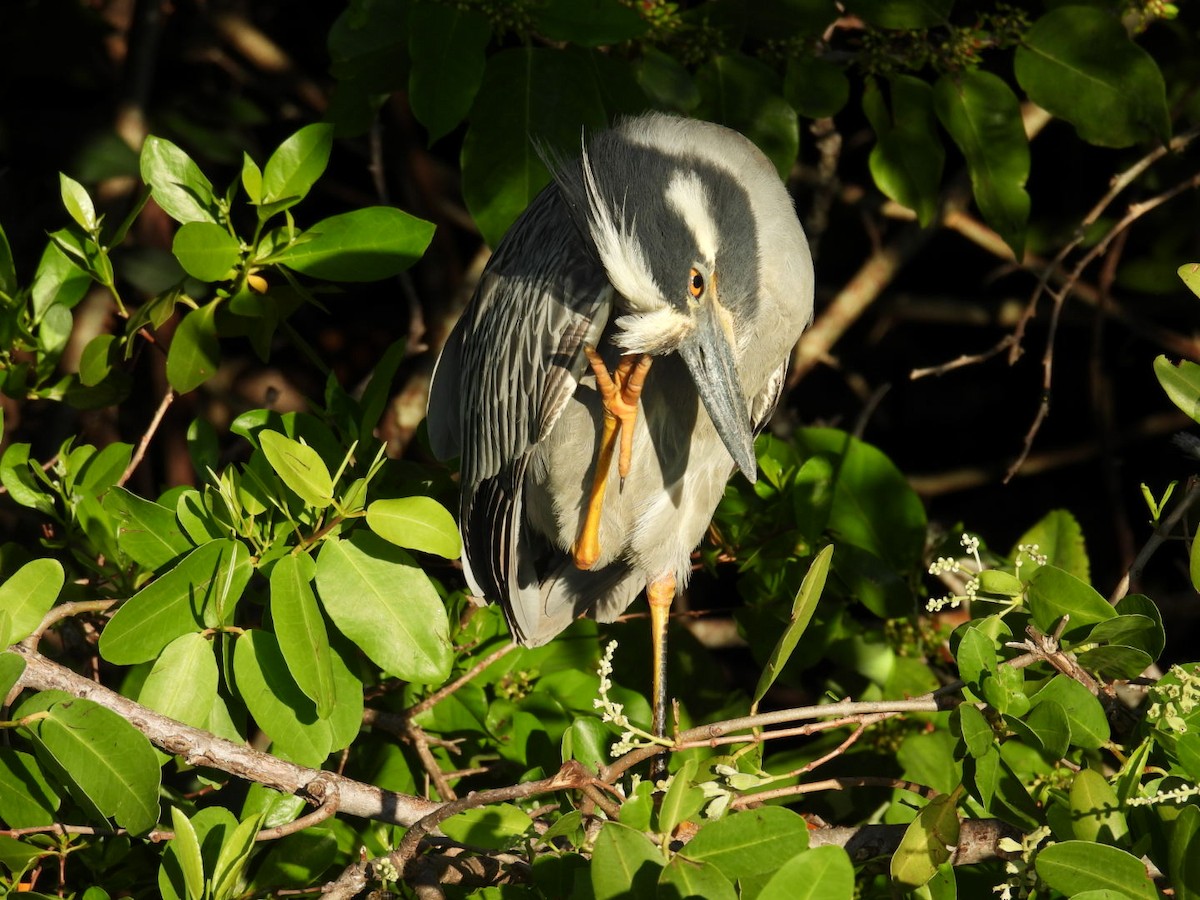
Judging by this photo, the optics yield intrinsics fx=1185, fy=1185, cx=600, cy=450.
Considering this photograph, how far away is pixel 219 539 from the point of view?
58.2 inches

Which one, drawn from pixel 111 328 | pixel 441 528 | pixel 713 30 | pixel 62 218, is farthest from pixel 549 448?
pixel 62 218

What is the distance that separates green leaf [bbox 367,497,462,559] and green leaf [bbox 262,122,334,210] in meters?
0.58

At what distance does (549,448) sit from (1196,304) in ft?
5.67

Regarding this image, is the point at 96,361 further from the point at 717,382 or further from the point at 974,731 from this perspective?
the point at 974,731

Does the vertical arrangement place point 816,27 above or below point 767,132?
above

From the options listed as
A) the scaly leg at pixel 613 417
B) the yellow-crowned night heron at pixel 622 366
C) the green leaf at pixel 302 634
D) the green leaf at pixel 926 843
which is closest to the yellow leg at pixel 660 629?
the yellow-crowned night heron at pixel 622 366

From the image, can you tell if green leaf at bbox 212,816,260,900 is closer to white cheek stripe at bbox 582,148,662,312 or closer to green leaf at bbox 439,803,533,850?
green leaf at bbox 439,803,533,850

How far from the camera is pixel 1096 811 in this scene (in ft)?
3.69

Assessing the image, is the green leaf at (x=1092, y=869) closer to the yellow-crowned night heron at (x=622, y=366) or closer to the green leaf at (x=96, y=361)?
the yellow-crowned night heron at (x=622, y=366)

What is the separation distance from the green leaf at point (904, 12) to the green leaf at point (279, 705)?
1.39 metres

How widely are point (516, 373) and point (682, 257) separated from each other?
1.40 ft

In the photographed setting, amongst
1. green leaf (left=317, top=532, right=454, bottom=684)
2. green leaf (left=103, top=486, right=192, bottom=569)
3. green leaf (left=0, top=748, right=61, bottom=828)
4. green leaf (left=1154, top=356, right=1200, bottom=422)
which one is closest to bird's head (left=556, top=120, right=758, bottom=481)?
green leaf (left=317, top=532, right=454, bottom=684)

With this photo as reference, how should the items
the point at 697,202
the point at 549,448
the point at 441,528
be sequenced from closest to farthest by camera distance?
1. the point at 441,528
2. the point at 697,202
3. the point at 549,448

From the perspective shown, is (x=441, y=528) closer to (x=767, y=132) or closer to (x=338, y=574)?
(x=338, y=574)
